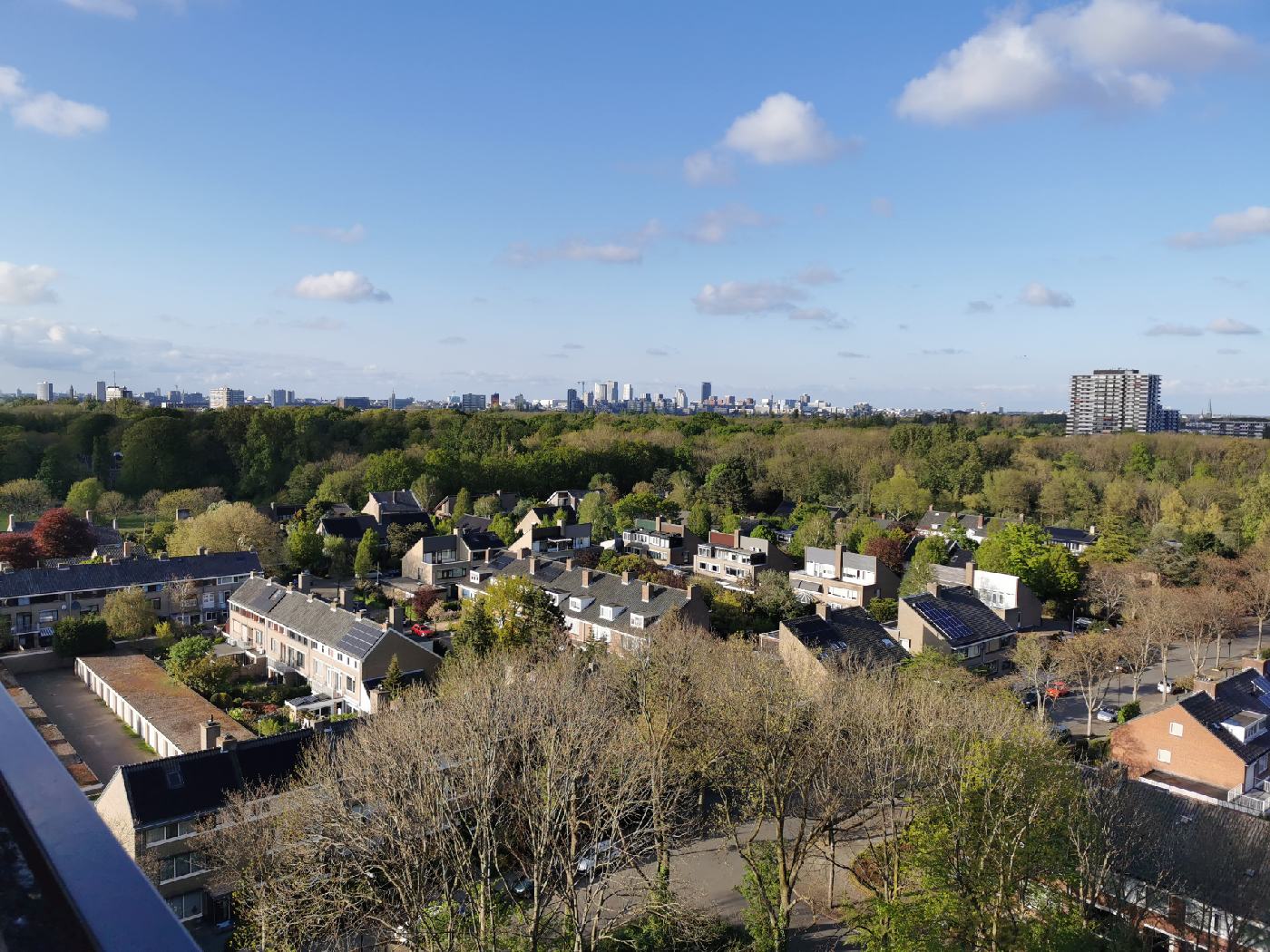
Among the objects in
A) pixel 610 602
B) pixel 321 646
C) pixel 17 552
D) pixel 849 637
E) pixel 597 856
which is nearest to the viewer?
pixel 597 856

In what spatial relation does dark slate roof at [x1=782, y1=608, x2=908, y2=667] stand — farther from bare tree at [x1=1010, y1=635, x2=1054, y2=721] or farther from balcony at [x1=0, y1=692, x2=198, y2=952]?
balcony at [x1=0, y1=692, x2=198, y2=952]

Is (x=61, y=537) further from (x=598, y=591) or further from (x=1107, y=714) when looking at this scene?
(x=1107, y=714)

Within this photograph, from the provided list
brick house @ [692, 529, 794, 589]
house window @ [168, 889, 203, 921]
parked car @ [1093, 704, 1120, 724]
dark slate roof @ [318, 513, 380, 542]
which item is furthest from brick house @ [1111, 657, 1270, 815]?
dark slate roof @ [318, 513, 380, 542]

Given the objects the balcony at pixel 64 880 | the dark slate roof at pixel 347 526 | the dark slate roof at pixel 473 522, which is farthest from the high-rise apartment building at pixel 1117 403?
the balcony at pixel 64 880

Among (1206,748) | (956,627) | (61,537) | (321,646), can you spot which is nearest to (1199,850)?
(1206,748)

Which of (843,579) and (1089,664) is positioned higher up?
(843,579)

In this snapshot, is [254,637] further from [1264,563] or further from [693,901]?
[1264,563]
